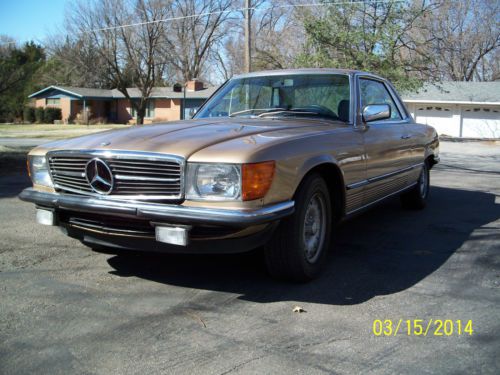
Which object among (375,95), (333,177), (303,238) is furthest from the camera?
(375,95)

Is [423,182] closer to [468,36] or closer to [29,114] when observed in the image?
[468,36]

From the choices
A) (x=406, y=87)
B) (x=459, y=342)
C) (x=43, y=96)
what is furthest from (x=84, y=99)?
(x=459, y=342)

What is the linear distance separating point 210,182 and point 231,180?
0.14m

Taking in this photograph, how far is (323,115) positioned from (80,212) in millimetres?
2367

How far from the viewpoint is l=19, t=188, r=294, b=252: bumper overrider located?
316 cm

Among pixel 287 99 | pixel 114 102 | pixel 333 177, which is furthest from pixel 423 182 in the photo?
pixel 114 102

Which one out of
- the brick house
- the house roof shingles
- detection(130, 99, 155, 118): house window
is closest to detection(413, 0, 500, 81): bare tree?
the house roof shingles

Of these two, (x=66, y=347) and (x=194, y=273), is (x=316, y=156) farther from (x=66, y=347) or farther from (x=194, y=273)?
(x=66, y=347)

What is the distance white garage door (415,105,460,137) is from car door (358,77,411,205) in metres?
28.7

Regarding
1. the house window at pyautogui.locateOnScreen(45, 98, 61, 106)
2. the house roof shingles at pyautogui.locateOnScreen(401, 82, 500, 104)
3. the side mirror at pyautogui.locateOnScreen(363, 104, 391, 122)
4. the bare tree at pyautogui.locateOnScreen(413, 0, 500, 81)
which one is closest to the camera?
the side mirror at pyautogui.locateOnScreen(363, 104, 391, 122)

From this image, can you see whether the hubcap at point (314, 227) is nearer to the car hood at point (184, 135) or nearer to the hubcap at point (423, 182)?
the car hood at point (184, 135)

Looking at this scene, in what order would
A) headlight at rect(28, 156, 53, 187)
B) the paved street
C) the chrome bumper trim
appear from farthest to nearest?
1. headlight at rect(28, 156, 53, 187)
2. the chrome bumper trim
3. the paved street

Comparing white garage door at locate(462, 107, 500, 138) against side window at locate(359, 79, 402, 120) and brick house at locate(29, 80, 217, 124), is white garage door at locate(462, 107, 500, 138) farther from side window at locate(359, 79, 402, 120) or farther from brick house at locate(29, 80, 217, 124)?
side window at locate(359, 79, 402, 120)

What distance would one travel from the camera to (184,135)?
12.3 ft
